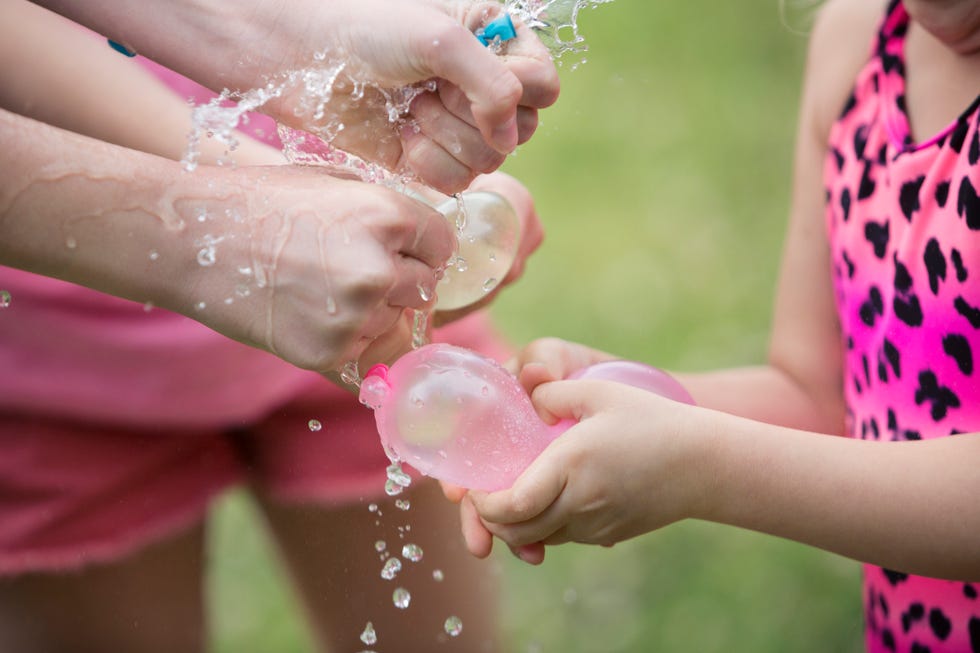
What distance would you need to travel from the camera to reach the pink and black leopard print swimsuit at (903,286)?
3.62 ft

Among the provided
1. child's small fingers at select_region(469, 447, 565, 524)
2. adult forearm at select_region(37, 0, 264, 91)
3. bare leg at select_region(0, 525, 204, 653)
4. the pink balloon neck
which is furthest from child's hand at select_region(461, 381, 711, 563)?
bare leg at select_region(0, 525, 204, 653)

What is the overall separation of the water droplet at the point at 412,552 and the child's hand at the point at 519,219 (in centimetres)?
31

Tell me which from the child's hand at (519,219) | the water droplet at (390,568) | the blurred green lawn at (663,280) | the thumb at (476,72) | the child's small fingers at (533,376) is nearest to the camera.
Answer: the thumb at (476,72)

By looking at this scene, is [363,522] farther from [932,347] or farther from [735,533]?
[735,533]

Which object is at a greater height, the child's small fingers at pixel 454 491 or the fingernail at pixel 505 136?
the fingernail at pixel 505 136

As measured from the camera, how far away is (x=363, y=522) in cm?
137

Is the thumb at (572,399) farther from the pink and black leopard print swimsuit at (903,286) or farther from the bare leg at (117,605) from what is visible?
the bare leg at (117,605)

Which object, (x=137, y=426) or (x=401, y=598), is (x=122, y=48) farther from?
(x=401, y=598)

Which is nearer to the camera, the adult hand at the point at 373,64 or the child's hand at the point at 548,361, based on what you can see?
the adult hand at the point at 373,64

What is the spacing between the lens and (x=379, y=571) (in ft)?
4.42

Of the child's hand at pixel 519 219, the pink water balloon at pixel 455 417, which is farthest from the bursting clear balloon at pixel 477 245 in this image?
the pink water balloon at pixel 455 417

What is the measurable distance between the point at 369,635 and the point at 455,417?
523 mm

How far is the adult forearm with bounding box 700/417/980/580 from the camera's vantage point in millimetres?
1018

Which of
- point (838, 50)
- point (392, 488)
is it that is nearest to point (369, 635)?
point (392, 488)
